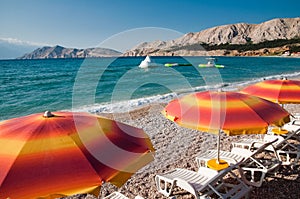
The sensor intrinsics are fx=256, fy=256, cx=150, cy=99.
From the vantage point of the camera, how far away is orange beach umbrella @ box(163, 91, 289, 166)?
3508 millimetres

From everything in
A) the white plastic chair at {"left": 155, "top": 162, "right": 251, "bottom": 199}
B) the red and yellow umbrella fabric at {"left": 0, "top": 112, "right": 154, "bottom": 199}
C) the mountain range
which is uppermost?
the mountain range

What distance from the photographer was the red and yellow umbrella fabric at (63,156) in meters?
1.88

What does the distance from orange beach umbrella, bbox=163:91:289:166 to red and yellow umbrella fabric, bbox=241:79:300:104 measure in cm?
145

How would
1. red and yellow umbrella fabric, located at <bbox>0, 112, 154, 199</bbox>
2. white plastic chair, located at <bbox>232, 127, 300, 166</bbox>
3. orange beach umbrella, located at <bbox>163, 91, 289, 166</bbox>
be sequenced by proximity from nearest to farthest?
red and yellow umbrella fabric, located at <bbox>0, 112, 154, 199</bbox> → orange beach umbrella, located at <bbox>163, 91, 289, 166</bbox> → white plastic chair, located at <bbox>232, 127, 300, 166</bbox>

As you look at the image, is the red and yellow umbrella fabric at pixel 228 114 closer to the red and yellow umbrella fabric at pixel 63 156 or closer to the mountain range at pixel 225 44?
the red and yellow umbrella fabric at pixel 63 156

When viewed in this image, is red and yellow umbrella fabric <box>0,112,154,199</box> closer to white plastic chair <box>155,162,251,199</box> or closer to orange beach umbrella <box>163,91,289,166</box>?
orange beach umbrella <box>163,91,289,166</box>

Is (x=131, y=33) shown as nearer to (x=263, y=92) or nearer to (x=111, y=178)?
(x=263, y=92)

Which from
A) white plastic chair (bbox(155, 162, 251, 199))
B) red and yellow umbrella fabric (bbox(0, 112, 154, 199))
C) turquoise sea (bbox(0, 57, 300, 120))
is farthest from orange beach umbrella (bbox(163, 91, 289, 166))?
turquoise sea (bbox(0, 57, 300, 120))

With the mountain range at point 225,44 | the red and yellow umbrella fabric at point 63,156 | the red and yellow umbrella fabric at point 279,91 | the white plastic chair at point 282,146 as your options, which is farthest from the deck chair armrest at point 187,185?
the mountain range at point 225,44

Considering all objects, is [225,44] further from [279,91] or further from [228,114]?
[228,114]

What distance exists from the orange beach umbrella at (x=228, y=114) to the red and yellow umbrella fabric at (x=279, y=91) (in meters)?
1.45

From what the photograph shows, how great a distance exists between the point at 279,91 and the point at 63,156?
500 cm

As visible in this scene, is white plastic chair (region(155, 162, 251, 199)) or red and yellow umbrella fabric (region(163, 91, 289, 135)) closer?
red and yellow umbrella fabric (region(163, 91, 289, 135))

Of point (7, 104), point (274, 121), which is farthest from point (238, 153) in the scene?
point (7, 104)
